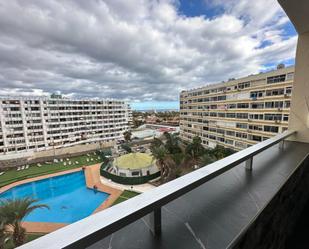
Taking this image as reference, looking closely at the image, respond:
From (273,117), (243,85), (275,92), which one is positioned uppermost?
(243,85)

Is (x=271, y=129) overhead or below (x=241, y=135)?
overhead

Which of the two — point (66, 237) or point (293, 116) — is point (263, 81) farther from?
point (66, 237)

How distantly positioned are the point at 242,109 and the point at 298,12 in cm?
1317

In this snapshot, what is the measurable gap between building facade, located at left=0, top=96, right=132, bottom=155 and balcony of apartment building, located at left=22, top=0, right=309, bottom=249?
2331 centimetres

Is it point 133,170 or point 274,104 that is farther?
point 133,170

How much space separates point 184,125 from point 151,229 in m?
21.5

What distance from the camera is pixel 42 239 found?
353 millimetres

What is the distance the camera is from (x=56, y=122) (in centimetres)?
2038

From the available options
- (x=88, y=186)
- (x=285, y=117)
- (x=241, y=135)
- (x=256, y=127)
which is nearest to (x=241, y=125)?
(x=241, y=135)

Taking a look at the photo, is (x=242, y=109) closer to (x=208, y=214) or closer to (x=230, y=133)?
(x=230, y=133)

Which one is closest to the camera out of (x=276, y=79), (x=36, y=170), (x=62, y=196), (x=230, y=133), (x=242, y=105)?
(x=62, y=196)

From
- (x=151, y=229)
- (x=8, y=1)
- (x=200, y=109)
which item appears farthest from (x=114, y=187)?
(x=200, y=109)

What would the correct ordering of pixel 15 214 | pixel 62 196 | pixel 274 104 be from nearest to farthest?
1. pixel 15 214
2. pixel 62 196
3. pixel 274 104

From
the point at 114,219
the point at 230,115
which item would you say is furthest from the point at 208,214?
the point at 230,115
